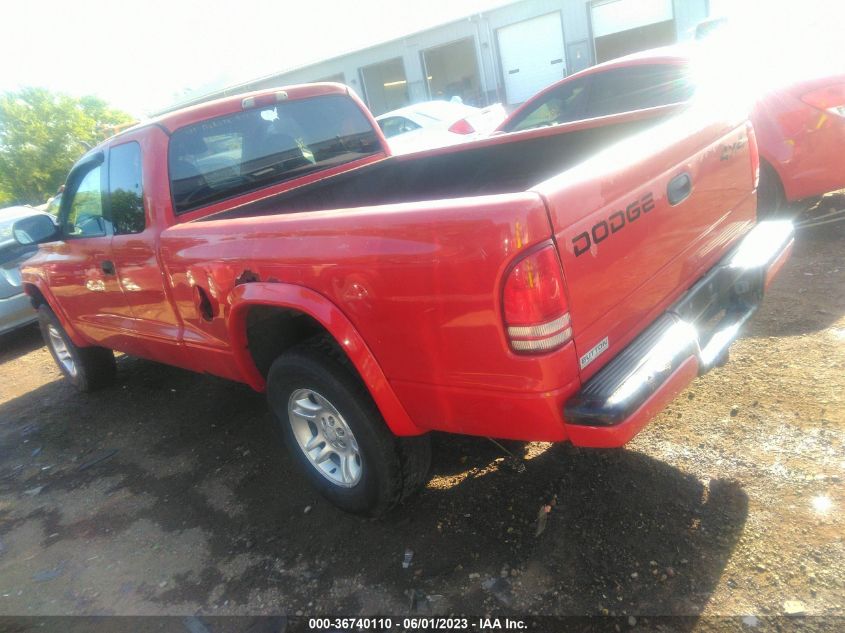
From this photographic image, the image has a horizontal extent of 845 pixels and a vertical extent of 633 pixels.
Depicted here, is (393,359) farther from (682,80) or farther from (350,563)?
(682,80)

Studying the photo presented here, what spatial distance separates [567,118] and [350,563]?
16.0ft

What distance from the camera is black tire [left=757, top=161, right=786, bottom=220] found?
474cm

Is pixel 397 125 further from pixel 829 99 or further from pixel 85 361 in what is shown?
pixel 829 99

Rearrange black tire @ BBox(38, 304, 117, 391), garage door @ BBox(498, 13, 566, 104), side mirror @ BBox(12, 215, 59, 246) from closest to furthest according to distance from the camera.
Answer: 1. side mirror @ BBox(12, 215, 59, 246)
2. black tire @ BBox(38, 304, 117, 391)
3. garage door @ BBox(498, 13, 566, 104)

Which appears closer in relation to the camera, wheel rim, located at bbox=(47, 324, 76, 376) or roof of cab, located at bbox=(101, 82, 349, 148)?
roof of cab, located at bbox=(101, 82, 349, 148)

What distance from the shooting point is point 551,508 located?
2.69m

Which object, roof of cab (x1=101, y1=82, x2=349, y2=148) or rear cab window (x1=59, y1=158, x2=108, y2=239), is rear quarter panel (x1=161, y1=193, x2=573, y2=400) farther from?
rear cab window (x1=59, y1=158, x2=108, y2=239)

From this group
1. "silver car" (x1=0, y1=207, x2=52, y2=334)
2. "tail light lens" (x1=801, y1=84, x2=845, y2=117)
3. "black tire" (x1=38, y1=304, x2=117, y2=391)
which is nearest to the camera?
"tail light lens" (x1=801, y1=84, x2=845, y2=117)

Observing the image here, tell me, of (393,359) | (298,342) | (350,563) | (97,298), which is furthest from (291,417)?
(97,298)

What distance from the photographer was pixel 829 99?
4.43 metres

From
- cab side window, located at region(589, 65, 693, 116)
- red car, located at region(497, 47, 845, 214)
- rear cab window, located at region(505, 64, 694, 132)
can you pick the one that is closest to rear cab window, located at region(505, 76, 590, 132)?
rear cab window, located at region(505, 64, 694, 132)

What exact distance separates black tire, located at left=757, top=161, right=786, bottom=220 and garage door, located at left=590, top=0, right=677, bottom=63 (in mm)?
16228

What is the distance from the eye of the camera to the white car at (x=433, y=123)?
32.0 feet

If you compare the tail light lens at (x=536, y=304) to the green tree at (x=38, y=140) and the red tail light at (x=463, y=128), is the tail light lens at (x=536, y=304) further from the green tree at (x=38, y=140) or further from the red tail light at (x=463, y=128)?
the green tree at (x=38, y=140)
